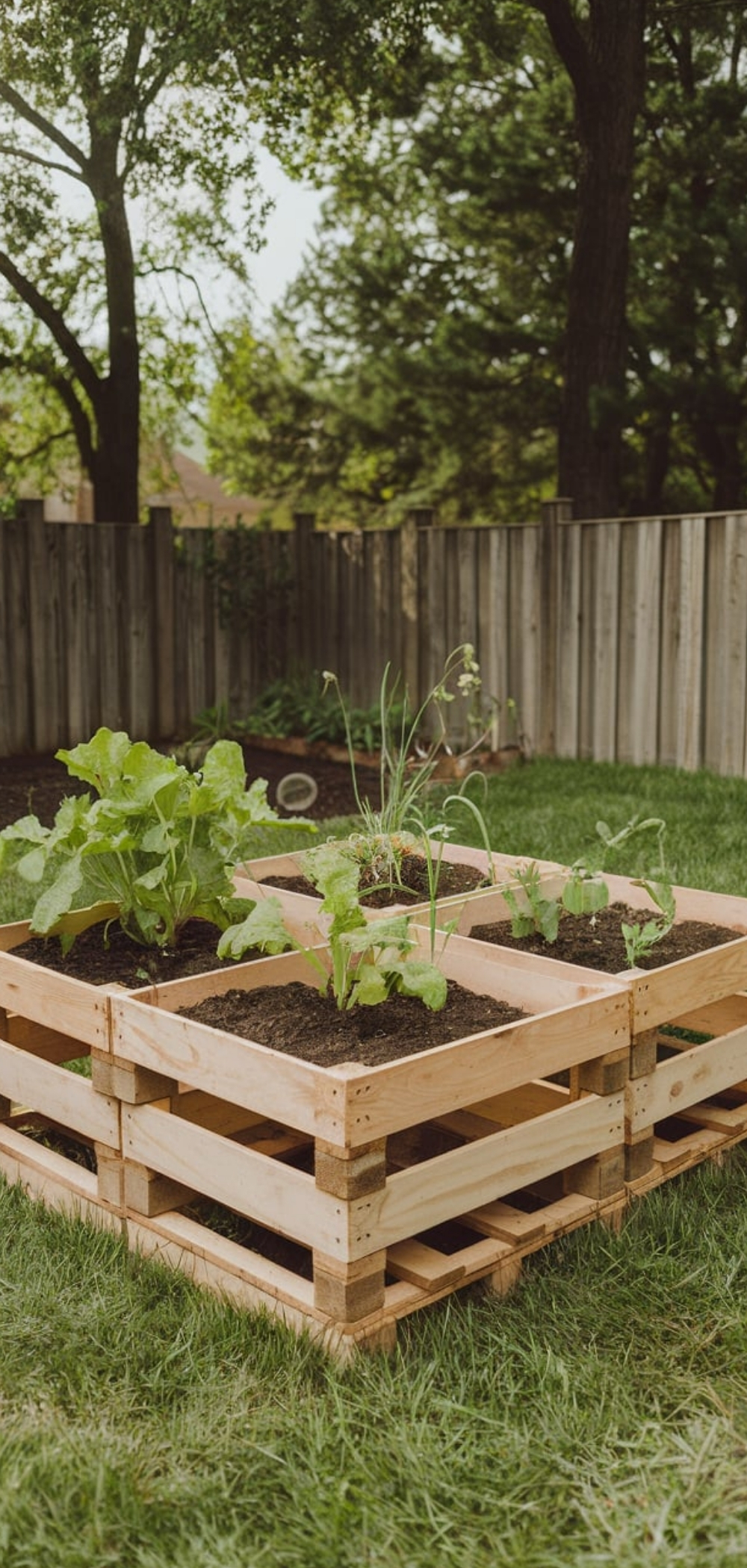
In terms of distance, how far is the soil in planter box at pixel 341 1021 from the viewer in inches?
108

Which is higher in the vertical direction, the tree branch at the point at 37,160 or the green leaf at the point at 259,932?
the tree branch at the point at 37,160

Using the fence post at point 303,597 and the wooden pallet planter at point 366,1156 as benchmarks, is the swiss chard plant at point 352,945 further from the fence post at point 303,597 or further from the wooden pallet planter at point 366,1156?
the fence post at point 303,597

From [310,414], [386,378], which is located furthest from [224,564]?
[310,414]

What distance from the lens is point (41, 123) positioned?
10.0 meters

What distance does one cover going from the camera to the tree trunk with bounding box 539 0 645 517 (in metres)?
9.72

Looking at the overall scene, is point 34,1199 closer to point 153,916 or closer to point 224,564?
point 153,916

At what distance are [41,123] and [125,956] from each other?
8589 mm

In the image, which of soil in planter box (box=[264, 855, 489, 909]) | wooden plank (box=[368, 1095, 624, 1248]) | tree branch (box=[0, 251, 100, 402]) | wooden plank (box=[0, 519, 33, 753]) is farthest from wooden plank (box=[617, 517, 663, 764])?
wooden plank (box=[368, 1095, 624, 1248])

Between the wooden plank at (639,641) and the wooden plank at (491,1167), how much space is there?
5.66 metres

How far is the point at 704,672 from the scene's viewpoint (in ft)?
26.5

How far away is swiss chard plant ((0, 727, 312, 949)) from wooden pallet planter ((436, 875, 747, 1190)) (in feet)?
2.36

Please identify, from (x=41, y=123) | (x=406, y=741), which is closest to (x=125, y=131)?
(x=41, y=123)

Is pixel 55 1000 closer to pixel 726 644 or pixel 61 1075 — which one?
pixel 61 1075

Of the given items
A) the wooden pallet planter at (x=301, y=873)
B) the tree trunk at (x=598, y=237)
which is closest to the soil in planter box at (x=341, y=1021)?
the wooden pallet planter at (x=301, y=873)
